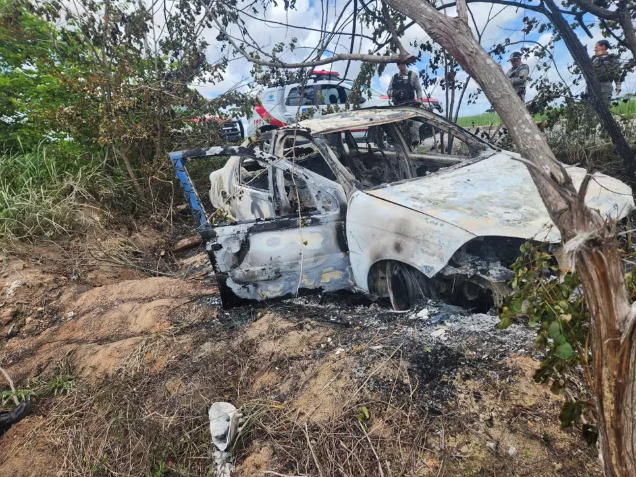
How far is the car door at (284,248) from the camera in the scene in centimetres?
319

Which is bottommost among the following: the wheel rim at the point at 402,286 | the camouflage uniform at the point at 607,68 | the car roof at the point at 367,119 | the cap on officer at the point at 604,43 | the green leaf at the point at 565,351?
the wheel rim at the point at 402,286

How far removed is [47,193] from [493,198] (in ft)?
18.5

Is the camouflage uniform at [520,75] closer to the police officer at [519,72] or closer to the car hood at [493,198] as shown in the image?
the police officer at [519,72]

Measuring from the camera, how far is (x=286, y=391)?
2.44m

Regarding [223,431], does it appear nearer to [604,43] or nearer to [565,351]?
[565,351]

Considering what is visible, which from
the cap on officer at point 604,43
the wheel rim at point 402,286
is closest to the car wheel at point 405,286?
the wheel rim at point 402,286

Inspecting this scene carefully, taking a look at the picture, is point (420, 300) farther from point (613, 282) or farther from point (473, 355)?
point (613, 282)

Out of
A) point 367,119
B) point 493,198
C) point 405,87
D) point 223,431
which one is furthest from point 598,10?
point 223,431

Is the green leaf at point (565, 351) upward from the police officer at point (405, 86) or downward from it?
downward

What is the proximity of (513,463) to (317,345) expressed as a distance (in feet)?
4.52

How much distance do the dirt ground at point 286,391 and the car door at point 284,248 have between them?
0.23 metres

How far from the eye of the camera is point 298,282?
3.31 meters

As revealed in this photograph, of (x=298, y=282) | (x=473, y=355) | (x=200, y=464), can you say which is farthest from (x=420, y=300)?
(x=200, y=464)

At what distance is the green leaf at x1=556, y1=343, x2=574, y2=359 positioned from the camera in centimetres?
117
